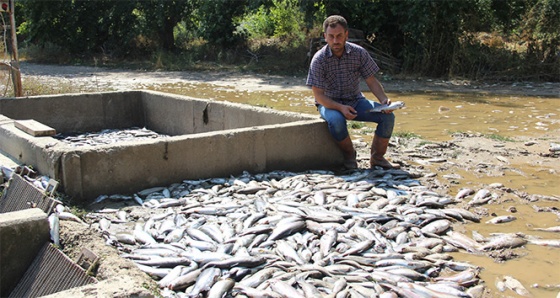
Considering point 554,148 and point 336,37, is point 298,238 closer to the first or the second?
point 336,37

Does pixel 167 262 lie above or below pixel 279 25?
below

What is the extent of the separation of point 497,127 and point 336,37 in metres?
5.09

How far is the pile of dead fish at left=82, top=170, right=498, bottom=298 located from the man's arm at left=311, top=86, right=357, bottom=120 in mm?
817

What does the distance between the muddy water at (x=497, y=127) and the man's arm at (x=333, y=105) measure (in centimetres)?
144

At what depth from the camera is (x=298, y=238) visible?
4.65 meters

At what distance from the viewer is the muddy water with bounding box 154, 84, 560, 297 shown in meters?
4.33

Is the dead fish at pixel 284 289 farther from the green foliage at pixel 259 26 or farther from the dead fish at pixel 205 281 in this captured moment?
the green foliage at pixel 259 26

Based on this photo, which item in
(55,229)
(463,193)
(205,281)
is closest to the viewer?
(205,281)

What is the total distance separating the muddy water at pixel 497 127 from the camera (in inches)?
170

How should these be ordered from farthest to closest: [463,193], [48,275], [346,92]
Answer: [346,92] → [463,193] → [48,275]

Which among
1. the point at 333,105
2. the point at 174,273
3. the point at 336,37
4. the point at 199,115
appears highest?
the point at 336,37

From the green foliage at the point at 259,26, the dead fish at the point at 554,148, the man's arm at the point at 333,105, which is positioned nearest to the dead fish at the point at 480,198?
the man's arm at the point at 333,105

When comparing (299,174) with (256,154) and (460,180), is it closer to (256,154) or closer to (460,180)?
(256,154)

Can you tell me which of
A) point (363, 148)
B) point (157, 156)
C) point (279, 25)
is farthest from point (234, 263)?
point (279, 25)
